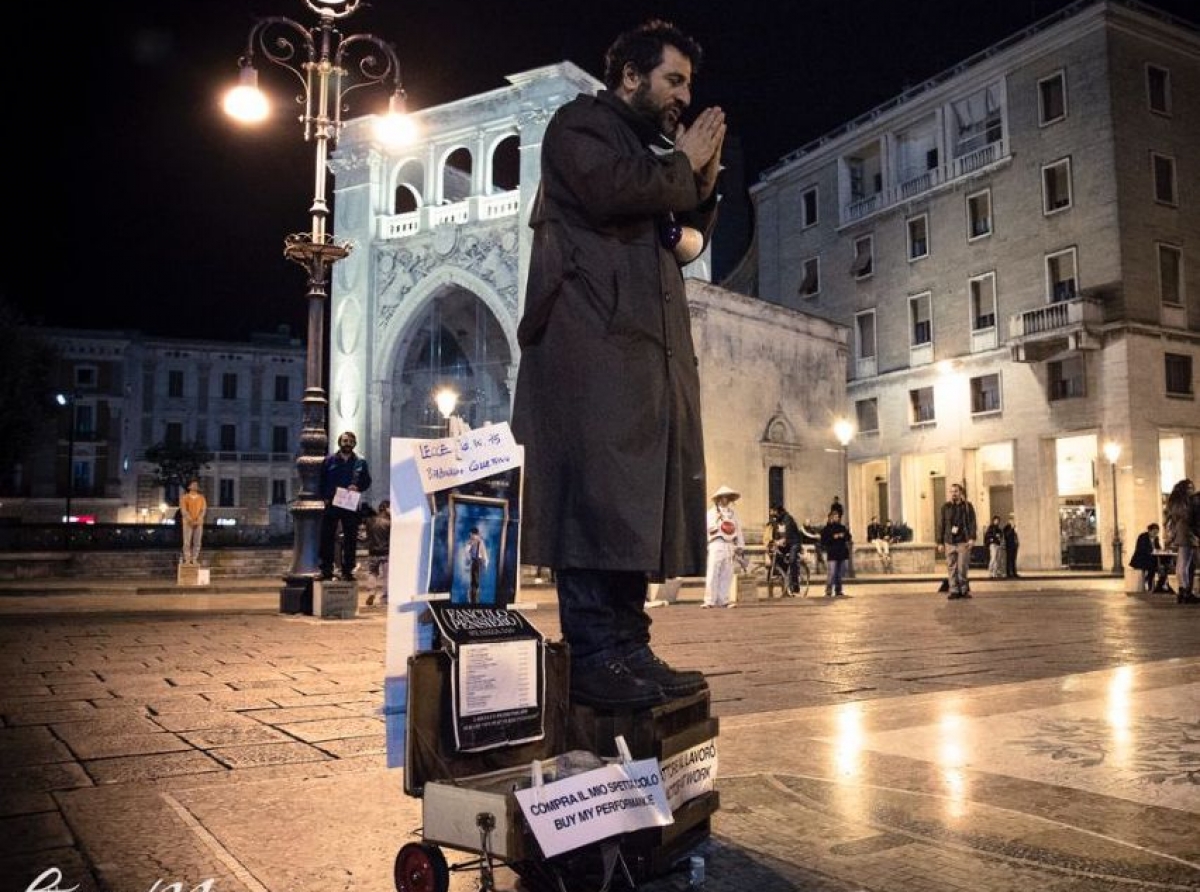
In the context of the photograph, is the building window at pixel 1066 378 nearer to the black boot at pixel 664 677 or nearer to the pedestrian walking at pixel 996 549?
the pedestrian walking at pixel 996 549

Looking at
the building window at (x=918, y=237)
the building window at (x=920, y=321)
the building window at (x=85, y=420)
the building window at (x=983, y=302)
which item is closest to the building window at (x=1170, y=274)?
the building window at (x=983, y=302)

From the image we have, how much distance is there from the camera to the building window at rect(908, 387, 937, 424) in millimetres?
33781

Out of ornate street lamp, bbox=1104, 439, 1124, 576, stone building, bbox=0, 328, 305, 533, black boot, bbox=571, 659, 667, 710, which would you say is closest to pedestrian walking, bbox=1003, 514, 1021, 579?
ornate street lamp, bbox=1104, 439, 1124, 576

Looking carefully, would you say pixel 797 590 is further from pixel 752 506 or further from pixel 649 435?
pixel 649 435

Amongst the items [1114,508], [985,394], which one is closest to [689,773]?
[1114,508]

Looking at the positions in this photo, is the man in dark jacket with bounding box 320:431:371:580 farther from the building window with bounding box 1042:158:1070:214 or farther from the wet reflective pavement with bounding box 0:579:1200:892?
the building window with bounding box 1042:158:1070:214

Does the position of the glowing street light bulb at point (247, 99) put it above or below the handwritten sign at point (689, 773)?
above

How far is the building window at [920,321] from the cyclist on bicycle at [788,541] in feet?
62.7

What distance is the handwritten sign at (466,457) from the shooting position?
2071 mm

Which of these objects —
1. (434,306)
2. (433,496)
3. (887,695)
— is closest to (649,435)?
(433,496)

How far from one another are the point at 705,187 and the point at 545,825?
1.63m

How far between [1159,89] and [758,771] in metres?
33.8

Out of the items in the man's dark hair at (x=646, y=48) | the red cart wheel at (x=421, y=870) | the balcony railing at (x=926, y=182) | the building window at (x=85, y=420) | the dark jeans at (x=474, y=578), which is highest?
the balcony railing at (x=926, y=182)

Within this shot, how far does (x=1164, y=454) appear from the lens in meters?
29.0
